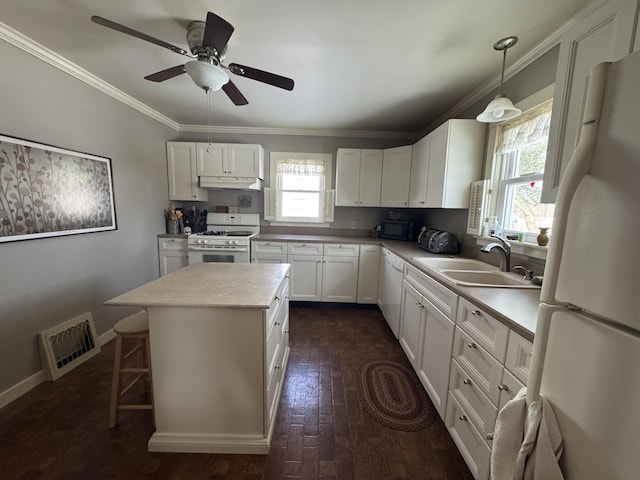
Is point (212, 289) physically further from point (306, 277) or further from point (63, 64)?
point (63, 64)

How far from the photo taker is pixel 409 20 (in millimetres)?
1472

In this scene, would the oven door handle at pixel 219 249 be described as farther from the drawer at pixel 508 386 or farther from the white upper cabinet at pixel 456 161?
the drawer at pixel 508 386

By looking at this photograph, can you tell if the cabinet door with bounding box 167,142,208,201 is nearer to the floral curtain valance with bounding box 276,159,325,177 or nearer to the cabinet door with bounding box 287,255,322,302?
the floral curtain valance with bounding box 276,159,325,177

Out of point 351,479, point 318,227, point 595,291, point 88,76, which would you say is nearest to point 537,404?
point 595,291

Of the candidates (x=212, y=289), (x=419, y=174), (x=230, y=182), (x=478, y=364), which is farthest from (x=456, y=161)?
(x=230, y=182)

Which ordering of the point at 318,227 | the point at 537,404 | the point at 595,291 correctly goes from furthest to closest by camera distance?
the point at 318,227 → the point at 537,404 → the point at 595,291

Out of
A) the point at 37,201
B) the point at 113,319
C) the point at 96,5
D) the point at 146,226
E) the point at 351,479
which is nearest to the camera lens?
the point at 351,479

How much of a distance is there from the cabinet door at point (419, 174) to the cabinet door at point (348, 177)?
2.32ft

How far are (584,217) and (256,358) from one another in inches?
54.9

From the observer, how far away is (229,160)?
11.0 feet

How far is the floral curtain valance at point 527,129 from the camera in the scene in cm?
164

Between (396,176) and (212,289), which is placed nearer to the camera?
(212,289)

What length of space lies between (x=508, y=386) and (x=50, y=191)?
309cm

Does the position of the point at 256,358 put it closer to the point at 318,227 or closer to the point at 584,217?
the point at 584,217
